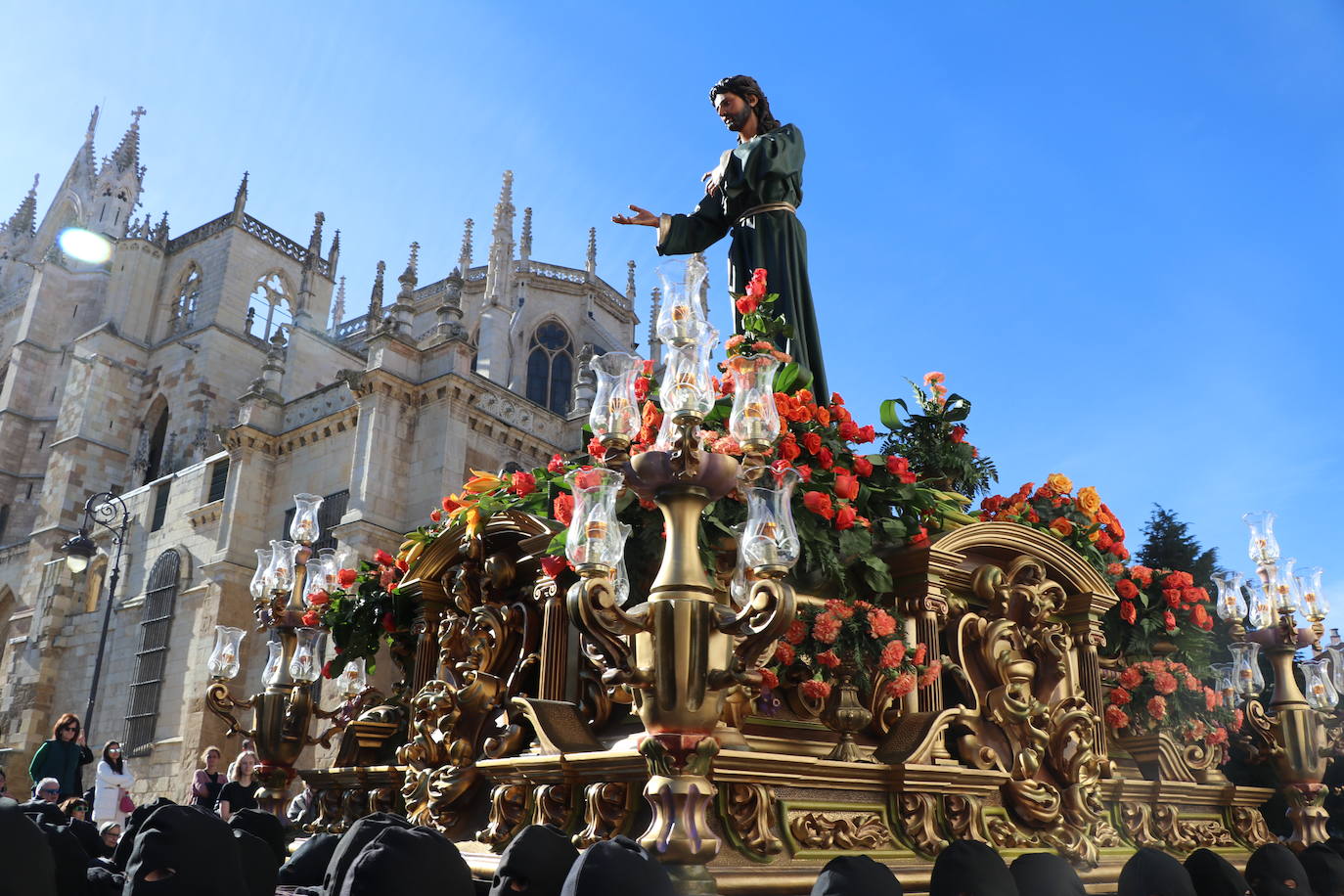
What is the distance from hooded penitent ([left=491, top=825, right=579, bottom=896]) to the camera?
3666 millimetres

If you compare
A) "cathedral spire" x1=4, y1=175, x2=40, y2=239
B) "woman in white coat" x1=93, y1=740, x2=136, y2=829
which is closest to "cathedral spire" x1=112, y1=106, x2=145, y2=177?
"cathedral spire" x1=4, y1=175, x2=40, y2=239

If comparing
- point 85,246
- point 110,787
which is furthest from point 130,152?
point 110,787

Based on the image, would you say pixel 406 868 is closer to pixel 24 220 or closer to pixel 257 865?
pixel 257 865

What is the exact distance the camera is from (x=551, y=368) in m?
37.5

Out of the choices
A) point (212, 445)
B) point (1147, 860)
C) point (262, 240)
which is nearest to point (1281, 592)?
point (1147, 860)

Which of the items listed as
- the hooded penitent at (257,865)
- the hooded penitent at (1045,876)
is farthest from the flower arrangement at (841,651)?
the hooded penitent at (257,865)

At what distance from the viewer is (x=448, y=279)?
2345cm

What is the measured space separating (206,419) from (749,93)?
104 feet

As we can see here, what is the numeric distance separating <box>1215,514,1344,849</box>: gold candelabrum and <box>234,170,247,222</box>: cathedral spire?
38.6 metres

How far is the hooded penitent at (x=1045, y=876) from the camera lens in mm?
4168

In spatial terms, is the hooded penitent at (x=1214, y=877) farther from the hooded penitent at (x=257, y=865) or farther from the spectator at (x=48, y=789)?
the spectator at (x=48, y=789)

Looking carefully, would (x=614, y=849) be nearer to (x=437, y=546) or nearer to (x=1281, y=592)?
(x=437, y=546)

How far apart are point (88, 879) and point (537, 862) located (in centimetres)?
202

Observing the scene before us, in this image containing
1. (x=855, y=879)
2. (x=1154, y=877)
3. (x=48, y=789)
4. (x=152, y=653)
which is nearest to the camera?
(x=855, y=879)
